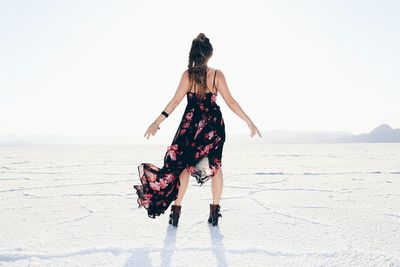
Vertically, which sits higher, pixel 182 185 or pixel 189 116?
pixel 189 116

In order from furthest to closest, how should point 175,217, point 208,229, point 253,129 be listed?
point 253,129 < point 175,217 < point 208,229

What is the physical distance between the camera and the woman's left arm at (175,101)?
2.70m

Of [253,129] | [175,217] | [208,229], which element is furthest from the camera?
[253,129]

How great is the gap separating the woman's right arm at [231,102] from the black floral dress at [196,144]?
2.5 inches

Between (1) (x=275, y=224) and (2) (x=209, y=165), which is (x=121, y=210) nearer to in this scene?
(2) (x=209, y=165)

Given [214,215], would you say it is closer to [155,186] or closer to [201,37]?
[155,186]

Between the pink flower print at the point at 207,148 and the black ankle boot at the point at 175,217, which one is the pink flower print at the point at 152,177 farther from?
the pink flower print at the point at 207,148

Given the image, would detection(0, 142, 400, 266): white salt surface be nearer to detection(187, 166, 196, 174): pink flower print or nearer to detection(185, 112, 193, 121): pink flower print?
detection(187, 166, 196, 174): pink flower print

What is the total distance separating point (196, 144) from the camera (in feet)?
8.92

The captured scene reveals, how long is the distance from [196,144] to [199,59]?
0.58 m

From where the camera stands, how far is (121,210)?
3.24 m

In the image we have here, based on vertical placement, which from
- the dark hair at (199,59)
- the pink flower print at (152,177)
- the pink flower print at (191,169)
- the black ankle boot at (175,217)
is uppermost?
the dark hair at (199,59)

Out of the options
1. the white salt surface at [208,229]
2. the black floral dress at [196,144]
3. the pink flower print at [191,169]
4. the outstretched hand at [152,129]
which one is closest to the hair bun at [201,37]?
the black floral dress at [196,144]

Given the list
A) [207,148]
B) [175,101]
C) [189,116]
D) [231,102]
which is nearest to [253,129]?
[231,102]
